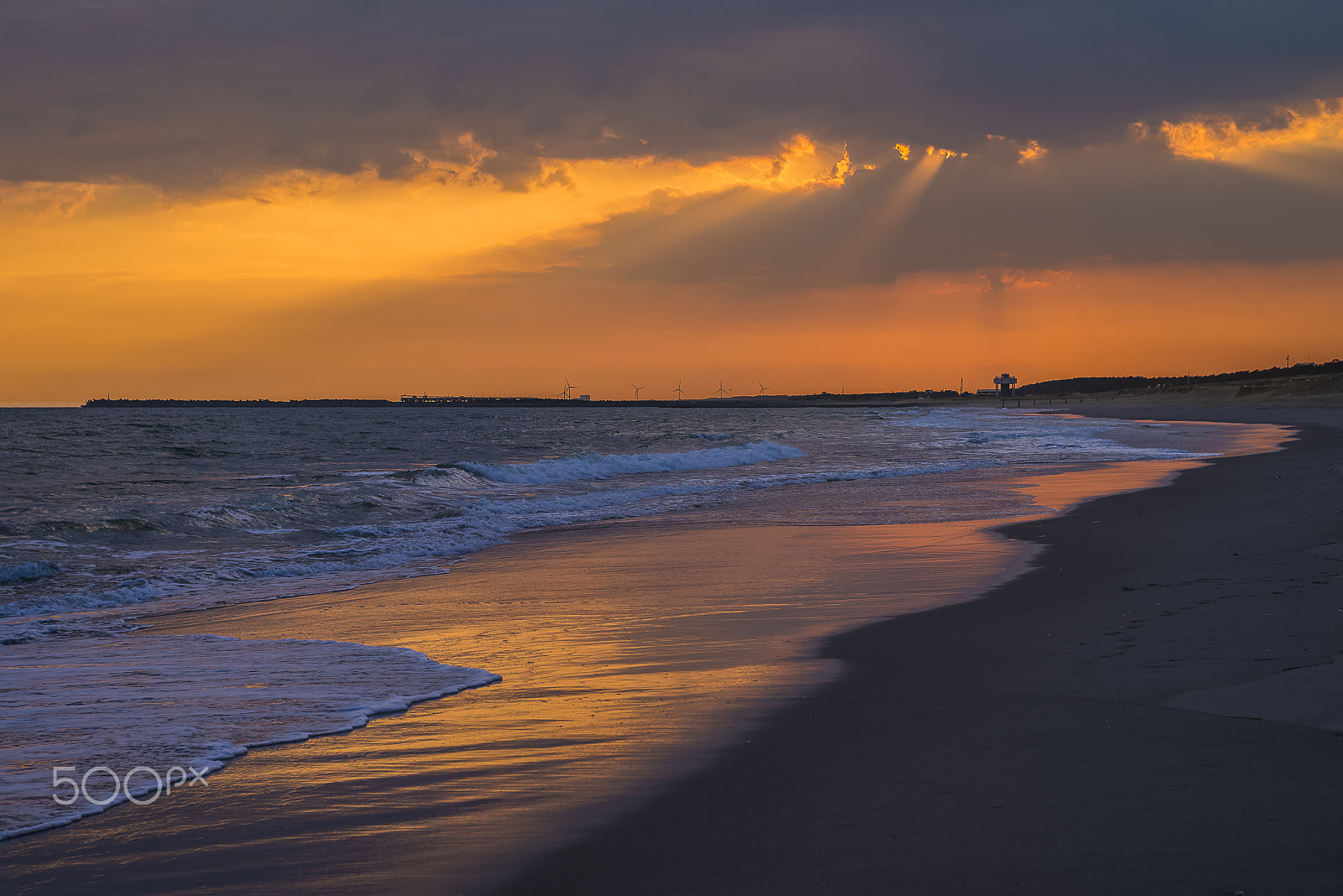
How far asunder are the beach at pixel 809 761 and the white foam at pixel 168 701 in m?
0.30

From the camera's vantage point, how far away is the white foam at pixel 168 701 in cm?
504

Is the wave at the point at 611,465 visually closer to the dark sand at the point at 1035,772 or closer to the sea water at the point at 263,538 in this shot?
the sea water at the point at 263,538

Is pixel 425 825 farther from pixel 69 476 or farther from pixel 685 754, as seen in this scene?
pixel 69 476

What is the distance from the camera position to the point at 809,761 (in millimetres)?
4910

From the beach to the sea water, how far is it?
0.63 meters

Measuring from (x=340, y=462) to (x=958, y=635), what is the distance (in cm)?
3606

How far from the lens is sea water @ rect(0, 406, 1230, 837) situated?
5.88m

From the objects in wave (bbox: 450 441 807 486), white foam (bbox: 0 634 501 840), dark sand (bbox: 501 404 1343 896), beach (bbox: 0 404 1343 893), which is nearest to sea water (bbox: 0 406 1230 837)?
white foam (bbox: 0 634 501 840)

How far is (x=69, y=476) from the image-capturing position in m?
31.7

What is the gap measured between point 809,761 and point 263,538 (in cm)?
1383

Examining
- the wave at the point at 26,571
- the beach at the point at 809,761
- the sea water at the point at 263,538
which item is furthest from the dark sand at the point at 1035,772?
the wave at the point at 26,571

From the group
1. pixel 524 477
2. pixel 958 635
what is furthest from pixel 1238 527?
pixel 524 477

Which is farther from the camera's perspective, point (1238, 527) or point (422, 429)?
point (422, 429)

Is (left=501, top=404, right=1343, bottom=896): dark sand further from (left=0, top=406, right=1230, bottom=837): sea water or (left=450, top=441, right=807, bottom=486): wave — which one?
(left=450, top=441, right=807, bottom=486): wave
